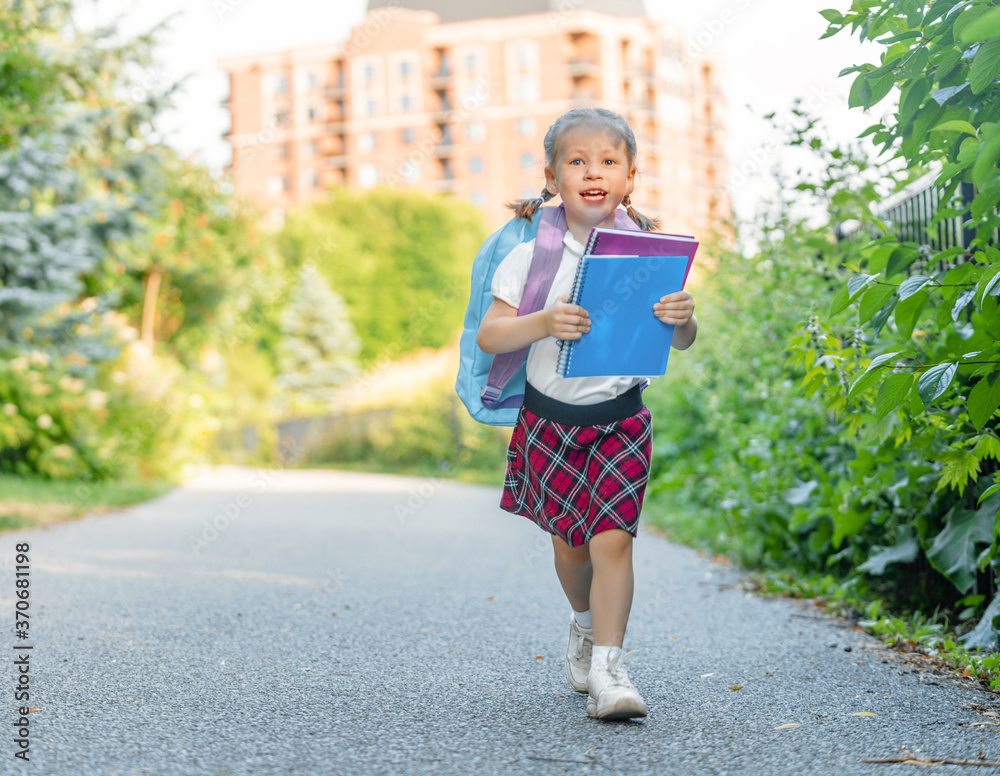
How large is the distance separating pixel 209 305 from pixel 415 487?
730 cm

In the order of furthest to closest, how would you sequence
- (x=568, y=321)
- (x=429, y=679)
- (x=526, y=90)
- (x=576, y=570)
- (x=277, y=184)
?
(x=277, y=184)
(x=526, y=90)
(x=429, y=679)
(x=576, y=570)
(x=568, y=321)

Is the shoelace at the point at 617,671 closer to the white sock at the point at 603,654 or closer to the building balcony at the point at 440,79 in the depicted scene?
the white sock at the point at 603,654

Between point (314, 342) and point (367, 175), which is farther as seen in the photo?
point (367, 175)

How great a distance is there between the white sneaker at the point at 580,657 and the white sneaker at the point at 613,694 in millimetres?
242

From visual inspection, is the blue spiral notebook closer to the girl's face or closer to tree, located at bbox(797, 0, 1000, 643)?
the girl's face

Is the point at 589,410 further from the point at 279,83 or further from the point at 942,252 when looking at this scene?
the point at 279,83

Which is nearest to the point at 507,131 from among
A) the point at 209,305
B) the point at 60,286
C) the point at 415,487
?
the point at 209,305

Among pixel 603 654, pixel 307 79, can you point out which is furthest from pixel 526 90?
pixel 603 654

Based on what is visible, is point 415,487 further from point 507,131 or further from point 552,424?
point 507,131

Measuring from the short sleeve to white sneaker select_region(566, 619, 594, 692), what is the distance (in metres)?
0.98

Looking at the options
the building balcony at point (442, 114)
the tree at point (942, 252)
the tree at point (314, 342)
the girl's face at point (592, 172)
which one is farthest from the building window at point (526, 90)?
the girl's face at point (592, 172)

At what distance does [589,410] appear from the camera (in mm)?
2834

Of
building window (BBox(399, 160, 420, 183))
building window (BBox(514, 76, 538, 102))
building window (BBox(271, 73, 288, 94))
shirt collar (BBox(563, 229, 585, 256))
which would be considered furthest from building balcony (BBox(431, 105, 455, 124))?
shirt collar (BBox(563, 229, 585, 256))

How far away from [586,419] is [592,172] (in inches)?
26.6
